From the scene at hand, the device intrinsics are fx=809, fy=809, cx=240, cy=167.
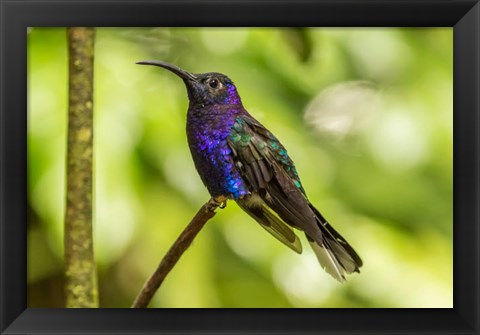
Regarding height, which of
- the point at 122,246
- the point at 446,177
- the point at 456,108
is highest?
the point at 456,108

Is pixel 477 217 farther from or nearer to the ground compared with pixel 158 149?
nearer to the ground

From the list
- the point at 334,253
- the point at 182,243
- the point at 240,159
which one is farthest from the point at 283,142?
the point at 182,243

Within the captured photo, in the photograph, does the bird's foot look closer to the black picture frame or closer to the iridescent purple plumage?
the iridescent purple plumage

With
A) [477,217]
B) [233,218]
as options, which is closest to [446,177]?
[477,217]

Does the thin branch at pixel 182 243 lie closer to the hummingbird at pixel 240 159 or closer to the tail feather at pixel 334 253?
the hummingbird at pixel 240 159

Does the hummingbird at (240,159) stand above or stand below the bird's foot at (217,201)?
above

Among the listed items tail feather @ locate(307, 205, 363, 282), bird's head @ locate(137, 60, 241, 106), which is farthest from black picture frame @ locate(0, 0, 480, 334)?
bird's head @ locate(137, 60, 241, 106)
